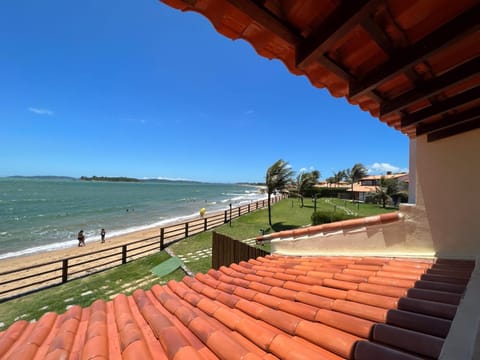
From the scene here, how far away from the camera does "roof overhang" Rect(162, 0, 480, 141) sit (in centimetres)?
110

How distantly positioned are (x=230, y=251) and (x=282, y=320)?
218 inches

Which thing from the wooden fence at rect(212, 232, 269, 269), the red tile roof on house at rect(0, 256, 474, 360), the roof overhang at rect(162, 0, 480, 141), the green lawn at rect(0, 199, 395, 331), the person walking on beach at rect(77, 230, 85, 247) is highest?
the roof overhang at rect(162, 0, 480, 141)

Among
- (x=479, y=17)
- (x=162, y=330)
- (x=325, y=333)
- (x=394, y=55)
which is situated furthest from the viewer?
(x=162, y=330)

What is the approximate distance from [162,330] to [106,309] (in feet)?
5.31

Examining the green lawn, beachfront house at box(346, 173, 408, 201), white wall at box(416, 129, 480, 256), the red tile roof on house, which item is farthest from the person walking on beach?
beachfront house at box(346, 173, 408, 201)

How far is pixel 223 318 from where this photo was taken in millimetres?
2137

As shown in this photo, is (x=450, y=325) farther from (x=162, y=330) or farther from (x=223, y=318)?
(x=162, y=330)

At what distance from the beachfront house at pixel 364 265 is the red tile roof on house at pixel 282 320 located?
0.01 m

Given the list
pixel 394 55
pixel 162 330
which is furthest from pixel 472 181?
pixel 162 330

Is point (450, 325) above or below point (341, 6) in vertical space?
below

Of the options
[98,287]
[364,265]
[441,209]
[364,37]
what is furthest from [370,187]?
[364,37]

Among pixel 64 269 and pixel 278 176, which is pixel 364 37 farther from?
pixel 278 176

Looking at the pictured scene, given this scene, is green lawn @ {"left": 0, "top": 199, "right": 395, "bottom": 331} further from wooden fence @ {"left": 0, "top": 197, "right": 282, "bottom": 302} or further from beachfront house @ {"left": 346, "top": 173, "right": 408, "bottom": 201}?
beachfront house @ {"left": 346, "top": 173, "right": 408, "bottom": 201}

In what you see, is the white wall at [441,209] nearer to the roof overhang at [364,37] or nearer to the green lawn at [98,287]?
the roof overhang at [364,37]
